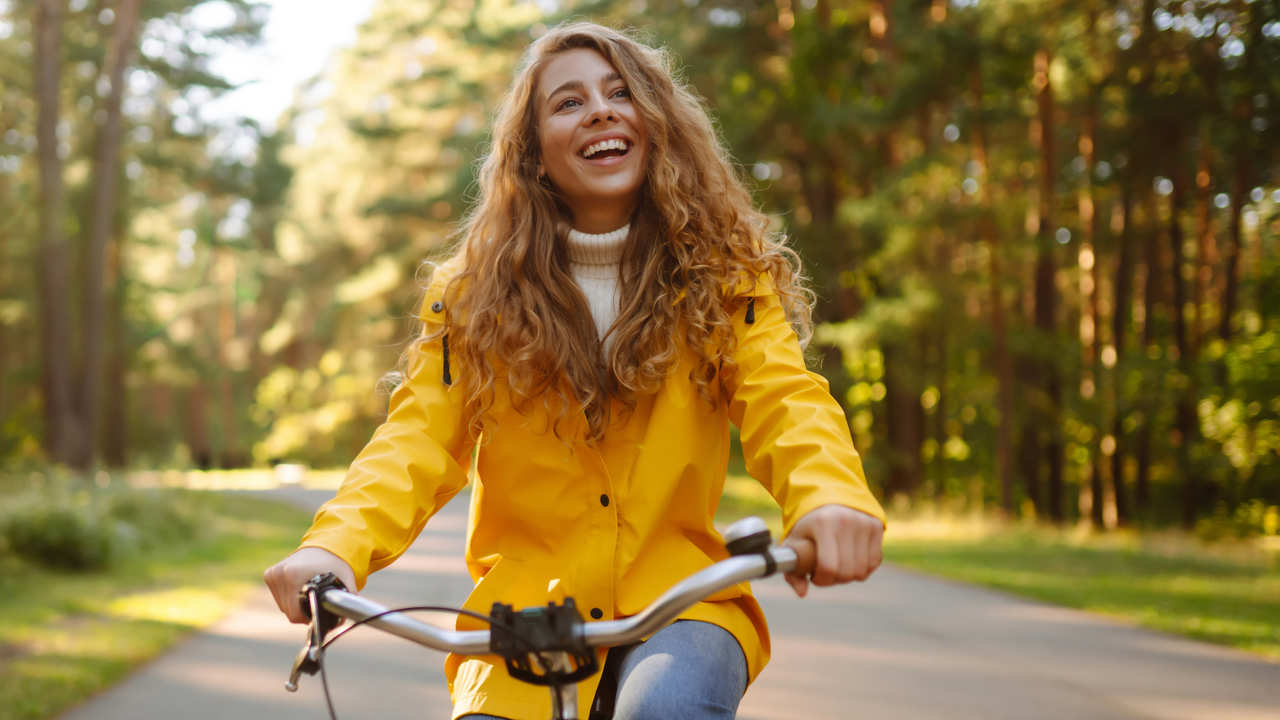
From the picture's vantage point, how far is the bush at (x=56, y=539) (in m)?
12.3

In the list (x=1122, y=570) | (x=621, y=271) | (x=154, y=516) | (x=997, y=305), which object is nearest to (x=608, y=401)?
(x=621, y=271)

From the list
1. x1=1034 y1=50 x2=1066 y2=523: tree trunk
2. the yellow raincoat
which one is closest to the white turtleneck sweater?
the yellow raincoat

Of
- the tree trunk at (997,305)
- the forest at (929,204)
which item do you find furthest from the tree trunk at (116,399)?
the tree trunk at (997,305)

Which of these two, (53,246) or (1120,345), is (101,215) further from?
(1120,345)

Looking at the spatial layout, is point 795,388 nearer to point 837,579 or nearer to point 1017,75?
point 837,579

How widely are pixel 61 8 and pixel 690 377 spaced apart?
1953 centimetres

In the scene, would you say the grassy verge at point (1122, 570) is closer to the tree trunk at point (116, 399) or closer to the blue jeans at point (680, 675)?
the blue jeans at point (680, 675)

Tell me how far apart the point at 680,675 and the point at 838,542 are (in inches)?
14.3

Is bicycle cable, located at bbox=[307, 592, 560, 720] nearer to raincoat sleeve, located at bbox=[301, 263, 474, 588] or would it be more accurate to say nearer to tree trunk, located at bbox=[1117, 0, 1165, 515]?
raincoat sleeve, located at bbox=[301, 263, 474, 588]

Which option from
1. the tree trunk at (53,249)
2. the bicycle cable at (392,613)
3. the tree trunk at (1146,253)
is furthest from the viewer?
the tree trunk at (53,249)

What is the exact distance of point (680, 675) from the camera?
6.73ft

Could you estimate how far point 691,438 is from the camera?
2461 millimetres

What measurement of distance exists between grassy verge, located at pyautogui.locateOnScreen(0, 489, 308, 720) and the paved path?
24 centimetres

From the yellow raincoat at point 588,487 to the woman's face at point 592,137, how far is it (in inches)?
16.0
